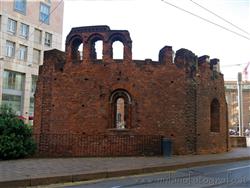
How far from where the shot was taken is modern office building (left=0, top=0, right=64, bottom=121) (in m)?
48.6

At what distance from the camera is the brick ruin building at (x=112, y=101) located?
18391 millimetres

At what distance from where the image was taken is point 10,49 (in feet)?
163

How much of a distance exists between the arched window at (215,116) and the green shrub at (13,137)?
11912 mm

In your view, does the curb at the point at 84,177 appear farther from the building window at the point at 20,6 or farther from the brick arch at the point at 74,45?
the building window at the point at 20,6

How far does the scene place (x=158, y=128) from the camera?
19031 millimetres

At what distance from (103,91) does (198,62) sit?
6592 mm

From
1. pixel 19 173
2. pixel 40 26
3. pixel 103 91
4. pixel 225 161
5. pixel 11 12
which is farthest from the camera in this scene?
pixel 40 26

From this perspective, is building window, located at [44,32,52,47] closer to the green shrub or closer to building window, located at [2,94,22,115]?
building window, located at [2,94,22,115]

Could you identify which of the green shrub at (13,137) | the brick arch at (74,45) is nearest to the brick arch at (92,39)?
the brick arch at (74,45)

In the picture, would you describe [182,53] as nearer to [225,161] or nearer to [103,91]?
[103,91]

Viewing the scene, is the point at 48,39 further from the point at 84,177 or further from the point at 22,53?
the point at 84,177

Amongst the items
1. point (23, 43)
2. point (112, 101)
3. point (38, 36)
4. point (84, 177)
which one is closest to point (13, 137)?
point (84, 177)

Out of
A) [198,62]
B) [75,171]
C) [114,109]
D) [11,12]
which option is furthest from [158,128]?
[11,12]

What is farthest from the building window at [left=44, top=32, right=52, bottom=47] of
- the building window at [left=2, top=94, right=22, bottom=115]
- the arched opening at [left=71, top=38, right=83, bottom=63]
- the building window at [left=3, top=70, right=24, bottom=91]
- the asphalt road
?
the asphalt road
